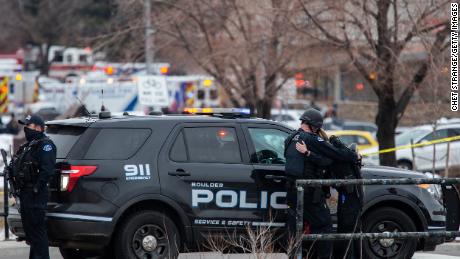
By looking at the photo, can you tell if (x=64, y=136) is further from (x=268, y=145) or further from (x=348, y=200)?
(x=348, y=200)

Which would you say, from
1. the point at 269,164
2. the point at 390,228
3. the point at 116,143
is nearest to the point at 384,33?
the point at 390,228

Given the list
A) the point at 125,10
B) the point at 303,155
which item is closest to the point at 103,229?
the point at 303,155

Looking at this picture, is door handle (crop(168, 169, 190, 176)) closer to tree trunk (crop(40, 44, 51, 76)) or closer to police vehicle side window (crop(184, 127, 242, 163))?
police vehicle side window (crop(184, 127, 242, 163))

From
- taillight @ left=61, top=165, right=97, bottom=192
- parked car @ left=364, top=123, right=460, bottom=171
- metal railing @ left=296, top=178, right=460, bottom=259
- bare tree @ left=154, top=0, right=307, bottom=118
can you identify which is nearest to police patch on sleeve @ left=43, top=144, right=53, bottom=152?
taillight @ left=61, top=165, right=97, bottom=192

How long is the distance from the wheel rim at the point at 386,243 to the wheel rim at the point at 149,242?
7.40ft

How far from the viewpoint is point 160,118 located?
379 inches

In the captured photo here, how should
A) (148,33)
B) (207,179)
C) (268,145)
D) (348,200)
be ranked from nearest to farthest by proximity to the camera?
(348,200) → (207,179) → (268,145) → (148,33)

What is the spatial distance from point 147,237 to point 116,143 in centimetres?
101

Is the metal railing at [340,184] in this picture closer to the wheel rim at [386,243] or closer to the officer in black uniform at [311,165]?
the officer in black uniform at [311,165]

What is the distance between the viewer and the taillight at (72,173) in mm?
8992

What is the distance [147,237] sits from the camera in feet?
30.5

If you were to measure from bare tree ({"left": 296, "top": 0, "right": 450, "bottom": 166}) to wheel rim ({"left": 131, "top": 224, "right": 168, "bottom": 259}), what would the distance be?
7.66 meters

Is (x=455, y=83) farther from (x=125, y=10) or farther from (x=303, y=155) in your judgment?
(x=125, y=10)
